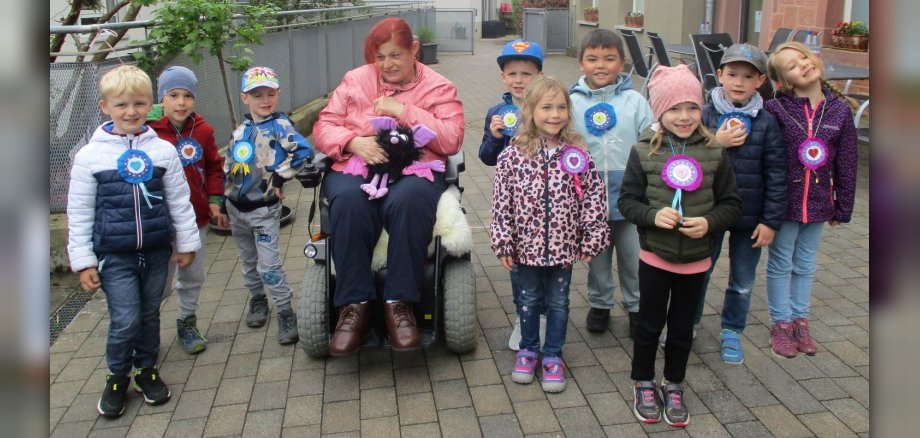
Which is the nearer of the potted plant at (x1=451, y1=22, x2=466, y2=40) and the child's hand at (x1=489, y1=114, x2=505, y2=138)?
the child's hand at (x1=489, y1=114, x2=505, y2=138)

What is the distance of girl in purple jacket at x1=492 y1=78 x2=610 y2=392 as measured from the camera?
3521mm

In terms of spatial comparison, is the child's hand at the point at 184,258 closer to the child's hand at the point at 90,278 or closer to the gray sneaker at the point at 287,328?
the child's hand at the point at 90,278

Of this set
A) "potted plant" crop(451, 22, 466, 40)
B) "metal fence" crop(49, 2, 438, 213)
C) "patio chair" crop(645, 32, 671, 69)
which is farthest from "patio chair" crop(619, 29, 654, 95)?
"potted plant" crop(451, 22, 466, 40)

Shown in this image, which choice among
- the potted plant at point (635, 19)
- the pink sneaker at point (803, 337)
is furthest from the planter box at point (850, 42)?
the potted plant at point (635, 19)

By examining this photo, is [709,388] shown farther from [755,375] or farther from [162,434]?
[162,434]

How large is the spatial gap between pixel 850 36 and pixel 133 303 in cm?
892

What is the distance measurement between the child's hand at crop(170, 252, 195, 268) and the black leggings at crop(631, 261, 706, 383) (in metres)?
2.19

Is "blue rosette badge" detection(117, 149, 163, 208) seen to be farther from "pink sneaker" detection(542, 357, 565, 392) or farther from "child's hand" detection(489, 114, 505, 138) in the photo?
"pink sneaker" detection(542, 357, 565, 392)

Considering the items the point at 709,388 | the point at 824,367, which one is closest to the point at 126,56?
the point at 709,388

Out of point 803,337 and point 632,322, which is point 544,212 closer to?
point 632,322

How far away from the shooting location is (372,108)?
4.14 m

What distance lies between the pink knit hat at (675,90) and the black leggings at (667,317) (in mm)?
721

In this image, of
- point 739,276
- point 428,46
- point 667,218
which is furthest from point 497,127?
point 428,46

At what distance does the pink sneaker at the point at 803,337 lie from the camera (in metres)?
4.01
